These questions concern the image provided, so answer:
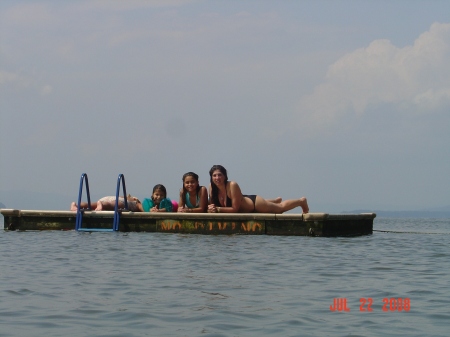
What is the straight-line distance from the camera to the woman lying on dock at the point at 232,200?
51.3ft

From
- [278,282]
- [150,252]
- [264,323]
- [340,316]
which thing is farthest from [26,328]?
[150,252]

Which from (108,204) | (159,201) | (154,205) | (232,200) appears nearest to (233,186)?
(232,200)

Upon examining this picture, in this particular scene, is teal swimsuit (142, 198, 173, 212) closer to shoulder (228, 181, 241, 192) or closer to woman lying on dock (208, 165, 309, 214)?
woman lying on dock (208, 165, 309, 214)

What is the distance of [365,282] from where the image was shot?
29.9ft

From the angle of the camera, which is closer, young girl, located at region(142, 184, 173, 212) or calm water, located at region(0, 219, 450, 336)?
calm water, located at region(0, 219, 450, 336)

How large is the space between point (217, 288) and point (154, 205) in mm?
9085

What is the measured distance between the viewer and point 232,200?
15773mm

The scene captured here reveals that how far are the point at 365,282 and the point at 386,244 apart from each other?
6.66 m

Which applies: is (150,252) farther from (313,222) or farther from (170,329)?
(170,329)

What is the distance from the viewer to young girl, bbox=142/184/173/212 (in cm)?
1691
